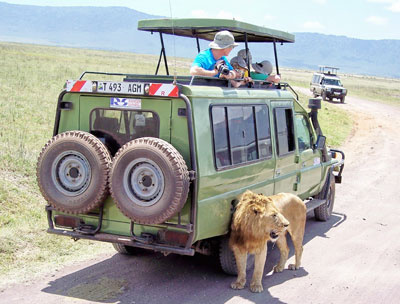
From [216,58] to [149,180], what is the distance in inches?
86.5

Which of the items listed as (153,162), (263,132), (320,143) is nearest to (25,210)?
(153,162)

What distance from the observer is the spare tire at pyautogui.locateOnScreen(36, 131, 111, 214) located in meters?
5.09

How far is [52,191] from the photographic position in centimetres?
527

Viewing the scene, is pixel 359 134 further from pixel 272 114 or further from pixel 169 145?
pixel 169 145

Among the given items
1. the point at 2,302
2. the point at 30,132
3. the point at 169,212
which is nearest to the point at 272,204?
the point at 169,212

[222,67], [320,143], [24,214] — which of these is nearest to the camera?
[222,67]

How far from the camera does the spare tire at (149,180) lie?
4.78m

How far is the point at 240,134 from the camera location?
5816 millimetres

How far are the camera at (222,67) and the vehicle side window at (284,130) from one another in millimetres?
951

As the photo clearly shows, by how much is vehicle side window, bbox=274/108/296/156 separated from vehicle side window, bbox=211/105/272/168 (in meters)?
0.32

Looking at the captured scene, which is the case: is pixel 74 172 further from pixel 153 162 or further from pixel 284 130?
pixel 284 130

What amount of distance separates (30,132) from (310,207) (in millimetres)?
7653

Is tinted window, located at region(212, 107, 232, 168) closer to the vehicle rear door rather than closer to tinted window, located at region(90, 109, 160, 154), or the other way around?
tinted window, located at region(90, 109, 160, 154)

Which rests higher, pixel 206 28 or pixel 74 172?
pixel 206 28
